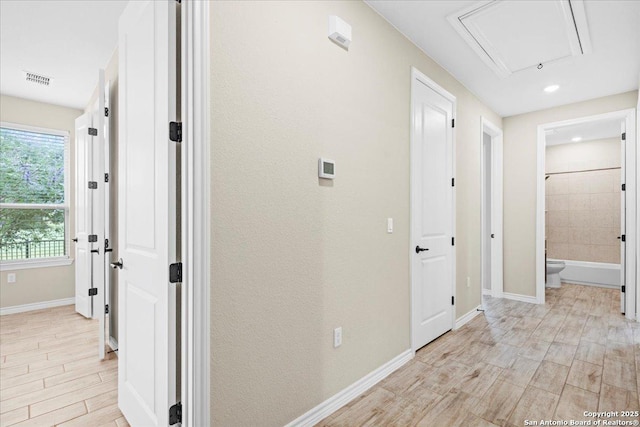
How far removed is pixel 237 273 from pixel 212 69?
92 cm

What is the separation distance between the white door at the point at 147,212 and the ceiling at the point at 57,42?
73 centimetres

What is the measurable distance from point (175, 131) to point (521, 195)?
4726 millimetres

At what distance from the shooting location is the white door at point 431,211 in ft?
9.02

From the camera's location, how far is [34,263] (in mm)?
4113

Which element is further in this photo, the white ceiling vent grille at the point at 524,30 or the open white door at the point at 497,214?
the open white door at the point at 497,214

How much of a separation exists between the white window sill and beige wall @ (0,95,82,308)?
0.15 feet

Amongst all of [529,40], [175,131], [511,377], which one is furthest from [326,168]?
[529,40]

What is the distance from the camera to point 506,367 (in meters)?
2.51

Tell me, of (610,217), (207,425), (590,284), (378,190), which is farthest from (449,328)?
(610,217)

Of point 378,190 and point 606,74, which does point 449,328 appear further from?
point 606,74

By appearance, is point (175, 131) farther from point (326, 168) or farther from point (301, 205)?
point (326, 168)

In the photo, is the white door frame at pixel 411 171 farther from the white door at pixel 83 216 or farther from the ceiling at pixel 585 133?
the white door at pixel 83 216

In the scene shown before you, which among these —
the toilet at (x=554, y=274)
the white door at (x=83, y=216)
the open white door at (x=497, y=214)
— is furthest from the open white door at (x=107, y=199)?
the toilet at (x=554, y=274)

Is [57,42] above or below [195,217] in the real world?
above
